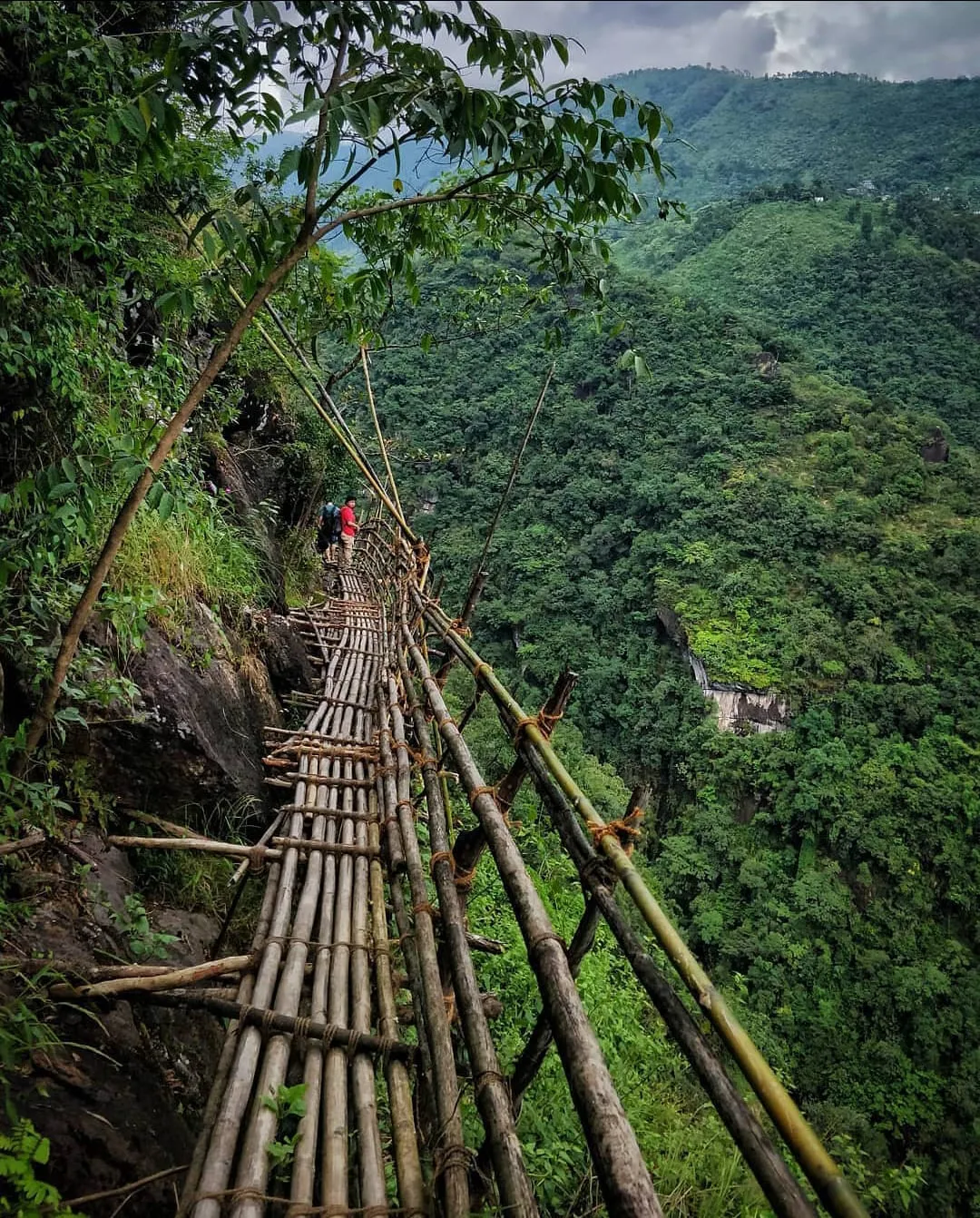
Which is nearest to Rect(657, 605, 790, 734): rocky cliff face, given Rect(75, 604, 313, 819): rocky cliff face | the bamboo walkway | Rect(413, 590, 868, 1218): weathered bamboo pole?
Rect(75, 604, 313, 819): rocky cliff face

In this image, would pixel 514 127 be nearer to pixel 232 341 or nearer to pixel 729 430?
pixel 232 341

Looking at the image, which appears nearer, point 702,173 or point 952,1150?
point 952,1150

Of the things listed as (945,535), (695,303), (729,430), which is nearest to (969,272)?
(695,303)

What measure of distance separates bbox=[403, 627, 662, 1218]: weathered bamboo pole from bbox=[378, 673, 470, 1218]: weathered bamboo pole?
0.99 feet

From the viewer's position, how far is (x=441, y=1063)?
141cm

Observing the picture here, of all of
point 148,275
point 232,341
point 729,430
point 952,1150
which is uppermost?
point 729,430

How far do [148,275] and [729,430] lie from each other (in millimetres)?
30049

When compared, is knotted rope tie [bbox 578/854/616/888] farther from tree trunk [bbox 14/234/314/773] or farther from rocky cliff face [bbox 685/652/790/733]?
rocky cliff face [bbox 685/652/790/733]

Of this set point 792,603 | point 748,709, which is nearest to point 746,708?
point 748,709

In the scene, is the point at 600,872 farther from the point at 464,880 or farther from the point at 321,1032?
the point at 321,1032

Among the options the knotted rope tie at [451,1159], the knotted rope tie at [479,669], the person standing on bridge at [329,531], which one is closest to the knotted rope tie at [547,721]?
the knotted rope tie at [479,669]

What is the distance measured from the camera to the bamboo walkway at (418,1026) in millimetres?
963

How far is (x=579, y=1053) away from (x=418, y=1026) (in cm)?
72

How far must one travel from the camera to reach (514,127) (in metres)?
1.38
